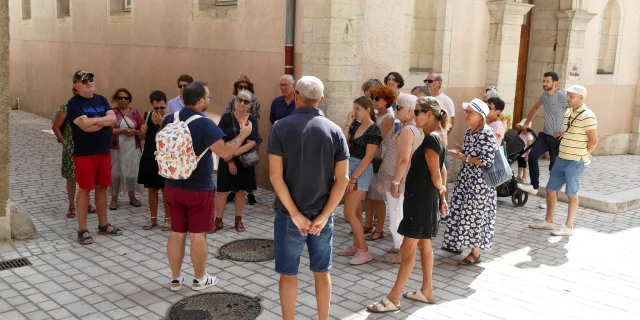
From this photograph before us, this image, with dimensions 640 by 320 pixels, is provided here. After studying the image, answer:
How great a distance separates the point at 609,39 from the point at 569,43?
A: 96.2 inches

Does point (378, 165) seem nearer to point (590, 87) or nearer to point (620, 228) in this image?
point (620, 228)

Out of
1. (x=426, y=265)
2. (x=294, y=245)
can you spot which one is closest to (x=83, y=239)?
(x=294, y=245)

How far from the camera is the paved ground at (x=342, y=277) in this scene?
5.09m

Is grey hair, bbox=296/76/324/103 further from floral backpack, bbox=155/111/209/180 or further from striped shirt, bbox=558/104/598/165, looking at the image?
striped shirt, bbox=558/104/598/165

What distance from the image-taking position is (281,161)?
412 cm

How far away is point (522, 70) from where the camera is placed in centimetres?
1324

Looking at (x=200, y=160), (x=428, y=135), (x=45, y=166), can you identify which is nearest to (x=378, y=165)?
(x=428, y=135)

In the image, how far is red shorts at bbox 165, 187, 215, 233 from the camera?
5.09 m

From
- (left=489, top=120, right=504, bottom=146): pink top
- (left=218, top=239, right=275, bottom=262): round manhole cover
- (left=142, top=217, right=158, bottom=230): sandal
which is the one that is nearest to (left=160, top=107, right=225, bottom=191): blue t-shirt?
(left=218, top=239, right=275, bottom=262): round manhole cover

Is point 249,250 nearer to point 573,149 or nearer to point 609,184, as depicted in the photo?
point 573,149

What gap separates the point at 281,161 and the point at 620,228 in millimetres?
6042

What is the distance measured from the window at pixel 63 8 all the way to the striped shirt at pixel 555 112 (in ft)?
42.4

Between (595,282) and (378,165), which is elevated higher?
(378,165)

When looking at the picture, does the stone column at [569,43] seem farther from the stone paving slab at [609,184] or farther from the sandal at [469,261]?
the sandal at [469,261]
